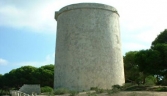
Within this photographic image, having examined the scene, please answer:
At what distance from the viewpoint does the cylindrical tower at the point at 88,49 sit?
20.3 metres

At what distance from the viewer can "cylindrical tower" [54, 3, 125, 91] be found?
20.3 metres

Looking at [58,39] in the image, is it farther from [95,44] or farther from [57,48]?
[95,44]

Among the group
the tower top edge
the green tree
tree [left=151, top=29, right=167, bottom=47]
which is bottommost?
the green tree

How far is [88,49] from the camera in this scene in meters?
20.5

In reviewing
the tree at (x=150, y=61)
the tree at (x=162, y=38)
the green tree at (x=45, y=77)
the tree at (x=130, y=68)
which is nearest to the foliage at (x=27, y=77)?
the green tree at (x=45, y=77)

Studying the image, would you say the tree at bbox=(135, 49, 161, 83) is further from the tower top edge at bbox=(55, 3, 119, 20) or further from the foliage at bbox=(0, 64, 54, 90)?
the foliage at bbox=(0, 64, 54, 90)

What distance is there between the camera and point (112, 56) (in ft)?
69.9

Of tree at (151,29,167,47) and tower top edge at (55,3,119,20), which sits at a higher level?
tower top edge at (55,3,119,20)

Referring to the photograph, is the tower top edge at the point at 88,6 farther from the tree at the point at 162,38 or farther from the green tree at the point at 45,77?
the green tree at the point at 45,77

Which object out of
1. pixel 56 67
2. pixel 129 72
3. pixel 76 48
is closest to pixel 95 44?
pixel 76 48

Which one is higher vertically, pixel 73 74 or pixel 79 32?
pixel 79 32

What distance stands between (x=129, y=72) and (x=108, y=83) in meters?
10.2

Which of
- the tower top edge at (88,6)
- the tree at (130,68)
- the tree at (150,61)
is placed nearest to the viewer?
the tree at (150,61)

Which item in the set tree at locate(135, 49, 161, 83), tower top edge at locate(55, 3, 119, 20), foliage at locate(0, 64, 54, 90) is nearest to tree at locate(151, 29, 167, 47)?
tree at locate(135, 49, 161, 83)
